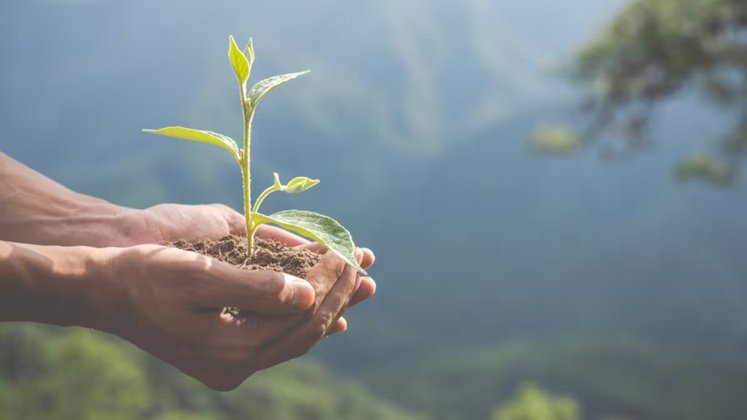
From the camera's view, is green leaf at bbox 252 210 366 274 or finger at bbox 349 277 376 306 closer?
green leaf at bbox 252 210 366 274

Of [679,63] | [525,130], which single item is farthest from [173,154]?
[679,63]

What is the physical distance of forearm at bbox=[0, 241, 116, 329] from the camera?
1.50 m

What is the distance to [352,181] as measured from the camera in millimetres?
82438

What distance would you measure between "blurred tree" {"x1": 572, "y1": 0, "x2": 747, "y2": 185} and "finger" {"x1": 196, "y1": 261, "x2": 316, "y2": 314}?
605 cm

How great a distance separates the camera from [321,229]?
1611 mm

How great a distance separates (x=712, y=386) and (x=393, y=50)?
56.6 meters

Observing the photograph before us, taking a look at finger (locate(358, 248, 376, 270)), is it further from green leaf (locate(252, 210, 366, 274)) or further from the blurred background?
the blurred background

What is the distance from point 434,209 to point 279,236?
246 feet

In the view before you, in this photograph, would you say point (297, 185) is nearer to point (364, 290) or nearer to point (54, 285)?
point (364, 290)

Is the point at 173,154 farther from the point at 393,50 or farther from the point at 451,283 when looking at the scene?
the point at 451,283

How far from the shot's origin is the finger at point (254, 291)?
58.7 inches

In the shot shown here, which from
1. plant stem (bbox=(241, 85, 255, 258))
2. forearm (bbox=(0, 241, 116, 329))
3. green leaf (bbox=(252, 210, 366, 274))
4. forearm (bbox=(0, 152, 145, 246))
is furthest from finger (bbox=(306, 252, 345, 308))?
forearm (bbox=(0, 152, 145, 246))

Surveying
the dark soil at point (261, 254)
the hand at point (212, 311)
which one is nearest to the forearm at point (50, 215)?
the dark soil at point (261, 254)

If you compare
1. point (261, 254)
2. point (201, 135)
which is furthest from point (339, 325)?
point (201, 135)
